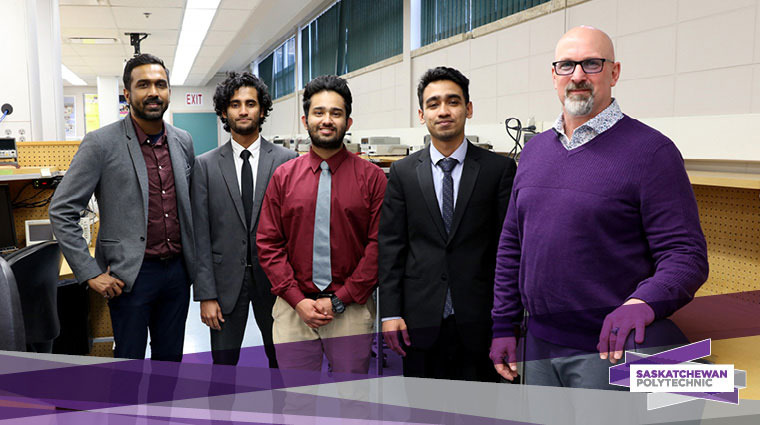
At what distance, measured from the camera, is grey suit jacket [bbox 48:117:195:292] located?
6.07 ft

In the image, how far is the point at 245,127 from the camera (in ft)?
6.74

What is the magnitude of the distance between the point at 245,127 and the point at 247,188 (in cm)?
23

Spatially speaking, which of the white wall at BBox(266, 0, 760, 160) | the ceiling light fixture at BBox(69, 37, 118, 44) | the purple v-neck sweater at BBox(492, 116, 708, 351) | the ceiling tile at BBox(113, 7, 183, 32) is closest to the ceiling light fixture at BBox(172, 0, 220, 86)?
the ceiling tile at BBox(113, 7, 183, 32)

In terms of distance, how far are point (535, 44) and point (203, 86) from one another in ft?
43.5

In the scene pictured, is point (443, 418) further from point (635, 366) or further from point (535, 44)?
point (535, 44)

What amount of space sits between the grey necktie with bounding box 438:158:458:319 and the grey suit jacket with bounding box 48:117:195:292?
1023 millimetres

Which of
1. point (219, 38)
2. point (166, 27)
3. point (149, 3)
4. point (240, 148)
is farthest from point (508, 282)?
point (219, 38)

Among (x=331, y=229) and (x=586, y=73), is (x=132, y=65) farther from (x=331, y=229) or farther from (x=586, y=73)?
(x=586, y=73)

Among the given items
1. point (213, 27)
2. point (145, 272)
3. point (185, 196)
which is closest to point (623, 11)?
point (185, 196)

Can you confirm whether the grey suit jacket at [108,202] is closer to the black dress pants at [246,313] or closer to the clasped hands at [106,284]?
the clasped hands at [106,284]

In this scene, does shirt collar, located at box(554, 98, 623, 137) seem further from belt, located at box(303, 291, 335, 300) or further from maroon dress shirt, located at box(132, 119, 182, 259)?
maroon dress shirt, located at box(132, 119, 182, 259)

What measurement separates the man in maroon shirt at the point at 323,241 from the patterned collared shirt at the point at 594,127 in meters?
0.72

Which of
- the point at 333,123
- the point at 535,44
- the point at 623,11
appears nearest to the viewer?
the point at 333,123

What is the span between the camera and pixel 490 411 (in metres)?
0.77
